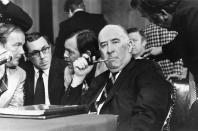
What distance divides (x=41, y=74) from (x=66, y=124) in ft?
5.85

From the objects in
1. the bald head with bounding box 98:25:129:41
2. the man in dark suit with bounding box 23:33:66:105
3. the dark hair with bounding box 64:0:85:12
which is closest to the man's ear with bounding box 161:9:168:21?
the bald head with bounding box 98:25:129:41

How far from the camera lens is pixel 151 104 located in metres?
2.16

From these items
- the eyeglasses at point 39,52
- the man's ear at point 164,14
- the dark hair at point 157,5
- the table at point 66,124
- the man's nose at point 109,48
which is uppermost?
the dark hair at point 157,5

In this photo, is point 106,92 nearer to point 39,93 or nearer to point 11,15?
point 39,93

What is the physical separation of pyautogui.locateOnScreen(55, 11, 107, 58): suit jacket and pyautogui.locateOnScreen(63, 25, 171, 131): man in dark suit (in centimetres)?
94

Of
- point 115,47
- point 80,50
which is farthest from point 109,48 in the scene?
point 80,50

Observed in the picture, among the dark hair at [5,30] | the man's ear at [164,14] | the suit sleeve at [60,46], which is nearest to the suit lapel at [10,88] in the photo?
the dark hair at [5,30]

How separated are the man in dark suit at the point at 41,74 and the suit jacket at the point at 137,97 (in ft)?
1.81

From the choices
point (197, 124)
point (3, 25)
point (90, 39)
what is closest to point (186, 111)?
point (197, 124)

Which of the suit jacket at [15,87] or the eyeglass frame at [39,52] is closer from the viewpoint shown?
the suit jacket at [15,87]

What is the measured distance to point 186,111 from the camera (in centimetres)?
218

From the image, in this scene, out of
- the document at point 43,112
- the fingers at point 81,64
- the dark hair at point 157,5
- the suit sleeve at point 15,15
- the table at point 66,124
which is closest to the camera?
the table at point 66,124

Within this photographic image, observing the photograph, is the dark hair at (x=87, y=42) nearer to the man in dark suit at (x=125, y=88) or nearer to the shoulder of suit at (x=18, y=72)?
the man in dark suit at (x=125, y=88)

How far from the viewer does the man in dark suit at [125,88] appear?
2154 mm
